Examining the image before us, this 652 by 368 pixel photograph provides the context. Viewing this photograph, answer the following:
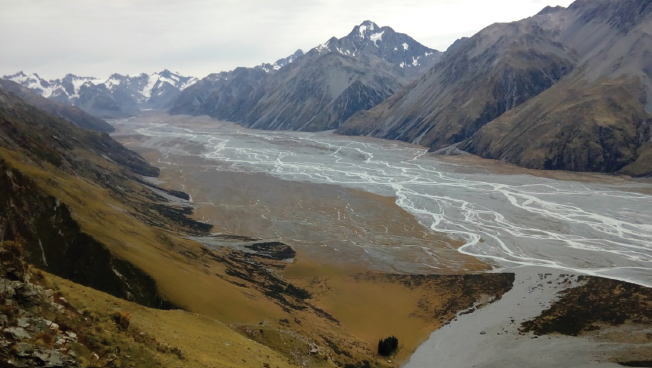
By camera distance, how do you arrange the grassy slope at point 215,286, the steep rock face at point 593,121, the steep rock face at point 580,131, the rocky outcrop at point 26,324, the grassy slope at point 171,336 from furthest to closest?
the steep rock face at point 580,131 < the steep rock face at point 593,121 < the grassy slope at point 215,286 < the grassy slope at point 171,336 < the rocky outcrop at point 26,324

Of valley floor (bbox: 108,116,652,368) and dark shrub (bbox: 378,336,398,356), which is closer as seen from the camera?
valley floor (bbox: 108,116,652,368)

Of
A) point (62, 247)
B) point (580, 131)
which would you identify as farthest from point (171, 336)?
point (580, 131)

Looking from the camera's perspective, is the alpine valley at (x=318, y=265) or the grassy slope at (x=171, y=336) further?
the alpine valley at (x=318, y=265)

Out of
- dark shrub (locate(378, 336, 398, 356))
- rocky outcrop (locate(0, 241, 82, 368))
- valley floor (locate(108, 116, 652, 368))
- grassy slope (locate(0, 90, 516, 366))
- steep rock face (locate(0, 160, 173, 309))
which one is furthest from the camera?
dark shrub (locate(378, 336, 398, 356))

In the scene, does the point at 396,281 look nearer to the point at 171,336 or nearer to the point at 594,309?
the point at 594,309

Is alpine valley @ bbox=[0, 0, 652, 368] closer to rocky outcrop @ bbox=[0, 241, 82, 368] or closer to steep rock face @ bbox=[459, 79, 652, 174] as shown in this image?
rocky outcrop @ bbox=[0, 241, 82, 368]

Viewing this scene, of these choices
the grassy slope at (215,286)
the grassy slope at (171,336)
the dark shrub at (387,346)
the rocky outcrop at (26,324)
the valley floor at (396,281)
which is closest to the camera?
the rocky outcrop at (26,324)

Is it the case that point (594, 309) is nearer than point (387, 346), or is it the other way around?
point (387, 346)

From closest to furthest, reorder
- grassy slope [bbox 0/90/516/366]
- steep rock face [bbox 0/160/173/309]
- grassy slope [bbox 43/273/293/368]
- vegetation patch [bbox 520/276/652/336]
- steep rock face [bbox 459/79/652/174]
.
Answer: grassy slope [bbox 43/273/293/368], steep rock face [bbox 0/160/173/309], grassy slope [bbox 0/90/516/366], vegetation patch [bbox 520/276/652/336], steep rock face [bbox 459/79/652/174]

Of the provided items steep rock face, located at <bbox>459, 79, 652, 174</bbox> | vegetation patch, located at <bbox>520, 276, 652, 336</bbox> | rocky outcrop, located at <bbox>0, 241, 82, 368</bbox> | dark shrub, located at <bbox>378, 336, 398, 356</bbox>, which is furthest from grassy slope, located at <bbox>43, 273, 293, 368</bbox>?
steep rock face, located at <bbox>459, 79, 652, 174</bbox>

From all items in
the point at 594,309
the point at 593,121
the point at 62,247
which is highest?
the point at 593,121

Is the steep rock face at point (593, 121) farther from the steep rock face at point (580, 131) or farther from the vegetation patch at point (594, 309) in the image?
the vegetation patch at point (594, 309)

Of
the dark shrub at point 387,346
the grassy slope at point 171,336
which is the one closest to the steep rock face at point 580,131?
the dark shrub at point 387,346

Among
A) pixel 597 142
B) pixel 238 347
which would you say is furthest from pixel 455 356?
pixel 597 142
